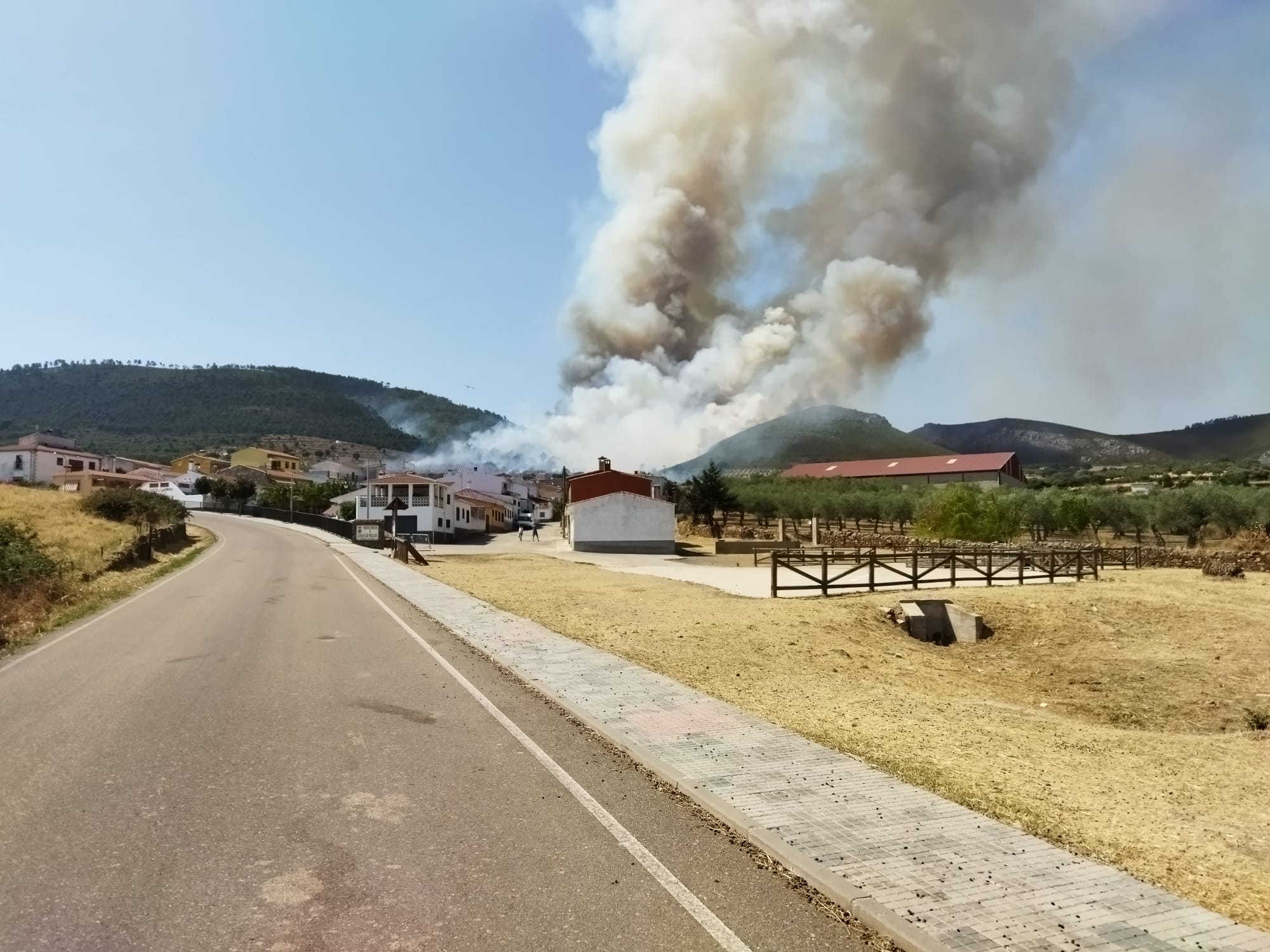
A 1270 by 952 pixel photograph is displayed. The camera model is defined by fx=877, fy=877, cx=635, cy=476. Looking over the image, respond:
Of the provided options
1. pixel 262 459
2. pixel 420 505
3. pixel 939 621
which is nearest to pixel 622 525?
pixel 420 505

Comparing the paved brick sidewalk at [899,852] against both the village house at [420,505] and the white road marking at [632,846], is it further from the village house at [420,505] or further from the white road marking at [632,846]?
the village house at [420,505]

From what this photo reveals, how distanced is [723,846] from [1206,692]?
39.5ft

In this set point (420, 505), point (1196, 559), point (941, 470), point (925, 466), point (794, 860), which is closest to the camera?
point (794, 860)

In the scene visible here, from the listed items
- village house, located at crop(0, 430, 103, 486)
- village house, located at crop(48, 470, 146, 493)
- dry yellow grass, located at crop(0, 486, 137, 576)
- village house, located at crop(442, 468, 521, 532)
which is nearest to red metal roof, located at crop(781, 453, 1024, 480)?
village house, located at crop(442, 468, 521, 532)

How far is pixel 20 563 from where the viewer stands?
19.9m

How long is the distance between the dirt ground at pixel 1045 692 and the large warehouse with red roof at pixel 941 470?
96.8 metres

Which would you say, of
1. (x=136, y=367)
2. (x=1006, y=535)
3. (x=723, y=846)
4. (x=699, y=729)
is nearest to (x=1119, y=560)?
(x=1006, y=535)

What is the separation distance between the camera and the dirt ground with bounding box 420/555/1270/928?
20.1ft

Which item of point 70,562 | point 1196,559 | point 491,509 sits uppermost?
point 491,509

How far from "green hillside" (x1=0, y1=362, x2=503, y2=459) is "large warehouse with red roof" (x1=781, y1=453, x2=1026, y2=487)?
7290cm

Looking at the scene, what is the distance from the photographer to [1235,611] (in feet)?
65.3

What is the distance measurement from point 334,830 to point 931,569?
73.0ft

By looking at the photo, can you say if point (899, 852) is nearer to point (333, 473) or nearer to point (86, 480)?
point (86, 480)

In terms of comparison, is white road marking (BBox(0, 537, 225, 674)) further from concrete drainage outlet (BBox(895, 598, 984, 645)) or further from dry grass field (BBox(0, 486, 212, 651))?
concrete drainage outlet (BBox(895, 598, 984, 645))
